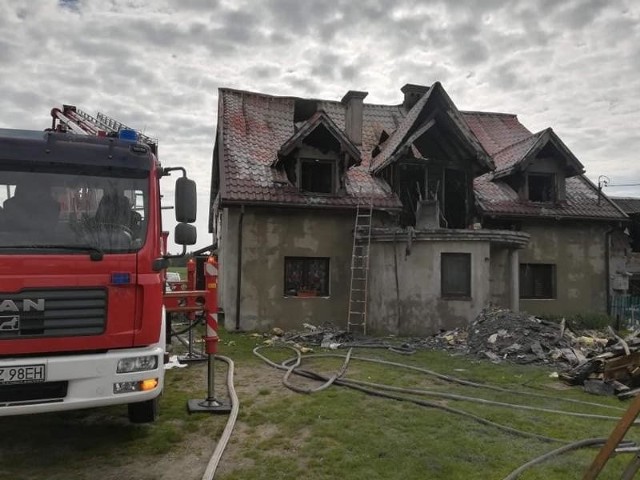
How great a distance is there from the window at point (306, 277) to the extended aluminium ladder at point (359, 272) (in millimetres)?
922

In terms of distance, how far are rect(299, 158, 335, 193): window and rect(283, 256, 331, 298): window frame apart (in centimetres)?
→ 233

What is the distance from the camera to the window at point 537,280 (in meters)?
17.7

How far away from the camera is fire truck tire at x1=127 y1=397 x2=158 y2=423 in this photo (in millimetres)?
5642

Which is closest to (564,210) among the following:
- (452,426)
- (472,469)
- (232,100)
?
(232,100)

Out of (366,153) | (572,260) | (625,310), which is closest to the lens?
(625,310)

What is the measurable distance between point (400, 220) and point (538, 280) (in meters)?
5.55

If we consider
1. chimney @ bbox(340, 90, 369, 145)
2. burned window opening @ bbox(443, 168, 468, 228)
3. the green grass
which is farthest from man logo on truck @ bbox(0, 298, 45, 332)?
Answer: chimney @ bbox(340, 90, 369, 145)

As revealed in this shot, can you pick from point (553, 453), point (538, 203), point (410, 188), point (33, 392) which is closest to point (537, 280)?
point (538, 203)

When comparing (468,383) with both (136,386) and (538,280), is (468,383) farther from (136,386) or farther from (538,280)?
(538,280)

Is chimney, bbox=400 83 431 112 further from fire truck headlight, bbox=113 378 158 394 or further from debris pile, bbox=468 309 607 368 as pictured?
fire truck headlight, bbox=113 378 158 394

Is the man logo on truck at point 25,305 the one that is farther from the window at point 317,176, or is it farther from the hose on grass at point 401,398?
the window at point 317,176

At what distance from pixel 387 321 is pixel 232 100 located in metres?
10.5

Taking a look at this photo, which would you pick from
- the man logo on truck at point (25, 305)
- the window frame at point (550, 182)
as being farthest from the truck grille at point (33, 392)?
the window frame at point (550, 182)

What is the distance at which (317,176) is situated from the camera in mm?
16578
